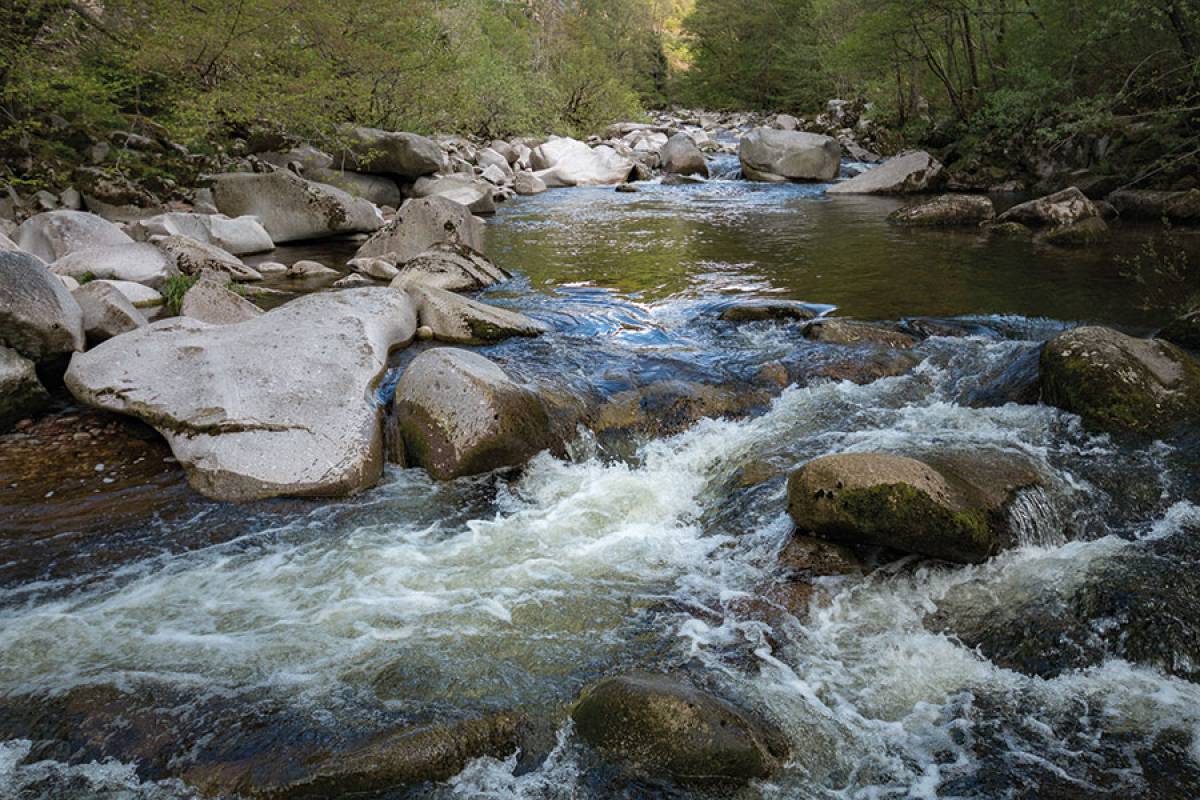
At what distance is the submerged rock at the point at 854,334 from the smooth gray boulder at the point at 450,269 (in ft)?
16.3

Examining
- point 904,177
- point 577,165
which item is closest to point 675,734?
point 904,177

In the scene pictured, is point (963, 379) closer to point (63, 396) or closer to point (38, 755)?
point (38, 755)

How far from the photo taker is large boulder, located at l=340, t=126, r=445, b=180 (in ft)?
55.2

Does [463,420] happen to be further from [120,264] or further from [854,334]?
[120,264]

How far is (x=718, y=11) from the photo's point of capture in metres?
54.3

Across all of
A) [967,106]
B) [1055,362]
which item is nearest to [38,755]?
[1055,362]

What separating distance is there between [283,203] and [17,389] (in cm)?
846

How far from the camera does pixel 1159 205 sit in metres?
14.5

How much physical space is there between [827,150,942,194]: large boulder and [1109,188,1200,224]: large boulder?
19.8 ft

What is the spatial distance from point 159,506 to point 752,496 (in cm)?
422

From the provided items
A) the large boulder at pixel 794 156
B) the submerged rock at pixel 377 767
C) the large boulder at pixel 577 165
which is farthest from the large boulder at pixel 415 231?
the large boulder at pixel 794 156

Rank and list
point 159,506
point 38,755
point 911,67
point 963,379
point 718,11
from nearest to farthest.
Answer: point 38,755
point 159,506
point 963,379
point 911,67
point 718,11

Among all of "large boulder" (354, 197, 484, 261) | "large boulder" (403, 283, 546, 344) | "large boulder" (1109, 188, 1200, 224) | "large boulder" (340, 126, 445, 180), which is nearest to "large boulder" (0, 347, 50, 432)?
"large boulder" (403, 283, 546, 344)

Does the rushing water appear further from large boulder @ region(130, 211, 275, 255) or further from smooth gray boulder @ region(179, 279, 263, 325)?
large boulder @ region(130, 211, 275, 255)
